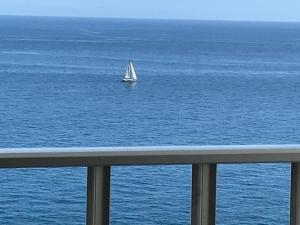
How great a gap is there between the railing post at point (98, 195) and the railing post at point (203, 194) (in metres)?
0.26

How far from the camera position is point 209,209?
2248 mm

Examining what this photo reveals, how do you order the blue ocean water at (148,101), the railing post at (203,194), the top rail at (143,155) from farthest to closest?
the blue ocean water at (148,101)
the railing post at (203,194)
the top rail at (143,155)

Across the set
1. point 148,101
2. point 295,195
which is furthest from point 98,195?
point 148,101

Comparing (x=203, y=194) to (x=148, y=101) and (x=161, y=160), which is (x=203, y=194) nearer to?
(x=161, y=160)

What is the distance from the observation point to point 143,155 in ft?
7.07

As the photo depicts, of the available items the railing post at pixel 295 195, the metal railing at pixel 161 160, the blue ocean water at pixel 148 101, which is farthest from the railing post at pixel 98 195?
the blue ocean water at pixel 148 101

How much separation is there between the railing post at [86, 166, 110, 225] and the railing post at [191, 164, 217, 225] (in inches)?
10.2

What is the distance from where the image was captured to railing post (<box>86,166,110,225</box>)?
2.18 m

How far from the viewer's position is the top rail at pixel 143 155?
2107 millimetres

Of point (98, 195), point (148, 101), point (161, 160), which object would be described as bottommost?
point (98, 195)

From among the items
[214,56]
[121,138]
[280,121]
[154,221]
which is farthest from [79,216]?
[214,56]

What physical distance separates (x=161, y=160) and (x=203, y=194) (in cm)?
18

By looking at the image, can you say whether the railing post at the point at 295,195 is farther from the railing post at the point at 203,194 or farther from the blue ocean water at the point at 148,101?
the blue ocean water at the point at 148,101

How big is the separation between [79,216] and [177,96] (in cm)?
5263
